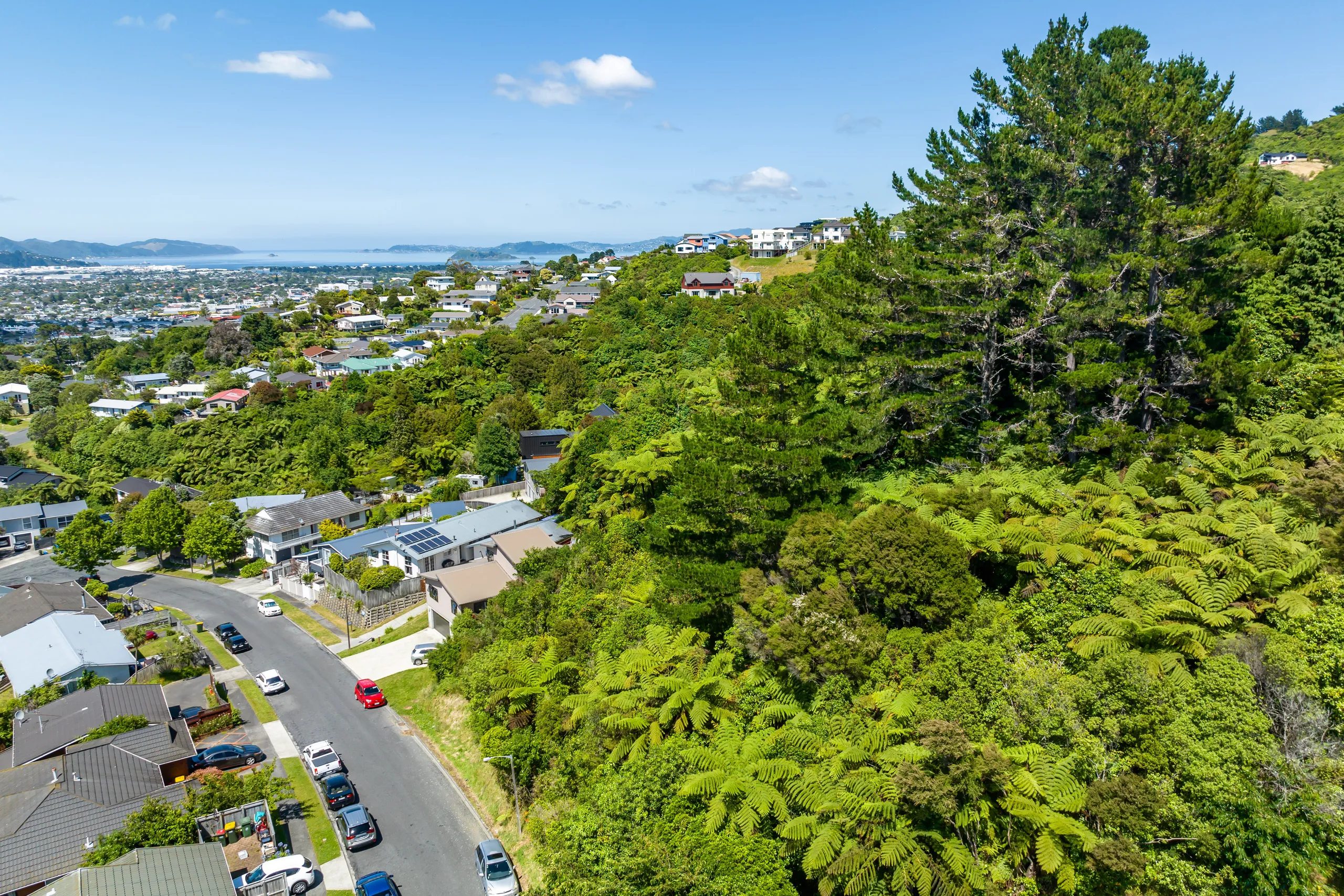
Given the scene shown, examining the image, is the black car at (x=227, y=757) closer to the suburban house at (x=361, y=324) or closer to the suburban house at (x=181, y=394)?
the suburban house at (x=181, y=394)

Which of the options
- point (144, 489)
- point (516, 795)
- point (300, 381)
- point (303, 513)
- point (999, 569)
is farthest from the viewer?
point (300, 381)

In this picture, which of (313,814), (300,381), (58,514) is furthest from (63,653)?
(300,381)

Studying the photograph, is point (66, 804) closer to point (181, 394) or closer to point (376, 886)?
point (376, 886)

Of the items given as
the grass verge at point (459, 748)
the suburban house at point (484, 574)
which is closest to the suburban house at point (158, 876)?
the grass verge at point (459, 748)

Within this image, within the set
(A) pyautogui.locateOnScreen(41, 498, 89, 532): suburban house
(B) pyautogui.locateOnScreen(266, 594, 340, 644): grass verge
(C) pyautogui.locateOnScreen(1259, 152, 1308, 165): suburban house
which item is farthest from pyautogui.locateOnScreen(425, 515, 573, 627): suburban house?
(C) pyautogui.locateOnScreen(1259, 152, 1308, 165): suburban house

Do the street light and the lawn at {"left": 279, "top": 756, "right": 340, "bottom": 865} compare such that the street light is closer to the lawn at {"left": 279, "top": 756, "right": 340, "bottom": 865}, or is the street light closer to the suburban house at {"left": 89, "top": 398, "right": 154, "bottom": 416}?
the lawn at {"left": 279, "top": 756, "right": 340, "bottom": 865}

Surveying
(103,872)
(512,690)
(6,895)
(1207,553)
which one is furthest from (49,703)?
(1207,553)
